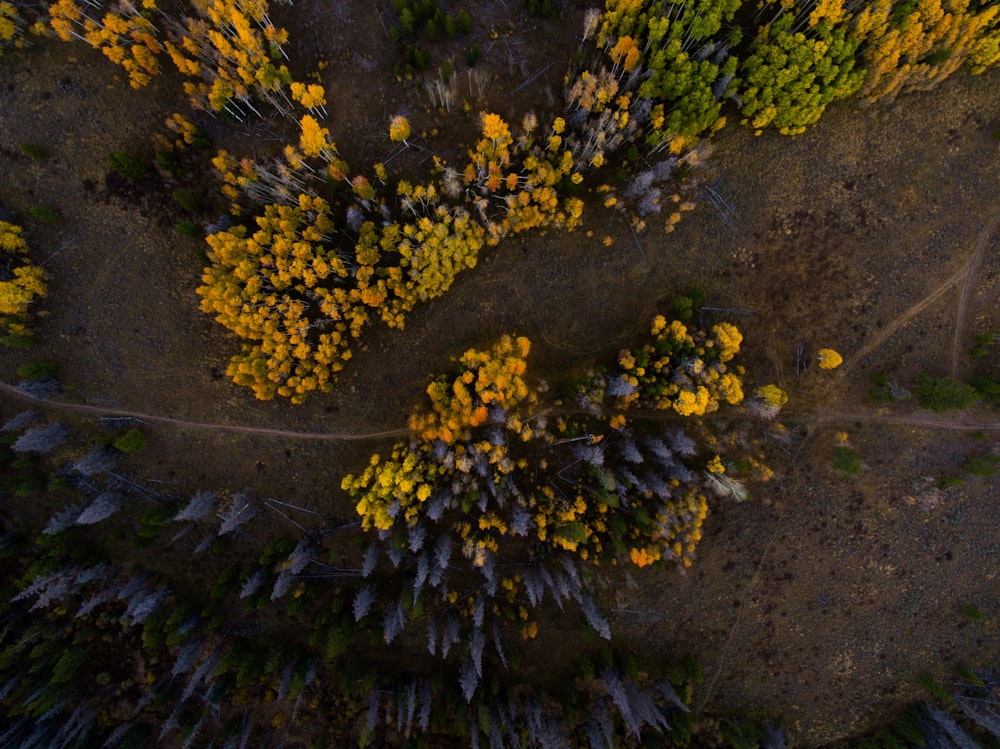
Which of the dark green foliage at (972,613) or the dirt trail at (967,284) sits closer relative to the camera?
the dirt trail at (967,284)

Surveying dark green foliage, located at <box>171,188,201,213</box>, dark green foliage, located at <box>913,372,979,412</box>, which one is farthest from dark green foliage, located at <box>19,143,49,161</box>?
dark green foliage, located at <box>913,372,979,412</box>

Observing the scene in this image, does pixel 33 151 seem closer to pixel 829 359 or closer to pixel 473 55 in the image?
pixel 473 55

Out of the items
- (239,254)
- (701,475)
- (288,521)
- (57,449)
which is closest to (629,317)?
(701,475)

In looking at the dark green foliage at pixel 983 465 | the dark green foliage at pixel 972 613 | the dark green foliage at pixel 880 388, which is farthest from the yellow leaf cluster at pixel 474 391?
the dark green foliage at pixel 972 613

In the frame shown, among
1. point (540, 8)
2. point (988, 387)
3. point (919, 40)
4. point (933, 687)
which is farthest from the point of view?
point (933, 687)

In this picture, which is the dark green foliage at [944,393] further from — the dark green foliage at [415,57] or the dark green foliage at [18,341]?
the dark green foliage at [18,341]

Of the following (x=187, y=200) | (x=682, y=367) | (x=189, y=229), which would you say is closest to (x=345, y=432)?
(x=189, y=229)

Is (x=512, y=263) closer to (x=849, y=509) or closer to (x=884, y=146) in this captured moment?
(x=884, y=146)

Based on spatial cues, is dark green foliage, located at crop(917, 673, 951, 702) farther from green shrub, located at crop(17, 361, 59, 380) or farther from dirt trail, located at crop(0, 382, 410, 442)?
green shrub, located at crop(17, 361, 59, 380)
